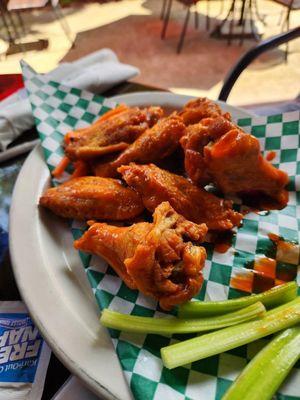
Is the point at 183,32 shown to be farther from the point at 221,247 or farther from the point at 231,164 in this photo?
A: the point at 221,247

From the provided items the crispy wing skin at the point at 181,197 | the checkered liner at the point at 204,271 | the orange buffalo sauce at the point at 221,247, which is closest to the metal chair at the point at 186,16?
the checkered liner at the point at 204,271

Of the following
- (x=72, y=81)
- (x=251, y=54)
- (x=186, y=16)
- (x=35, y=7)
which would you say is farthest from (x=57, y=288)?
(x=186, y=16)

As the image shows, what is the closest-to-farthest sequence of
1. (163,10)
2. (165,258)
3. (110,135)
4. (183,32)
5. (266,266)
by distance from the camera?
(165,258) < (266,266) < (110,135) < (183,32) < (163,10)

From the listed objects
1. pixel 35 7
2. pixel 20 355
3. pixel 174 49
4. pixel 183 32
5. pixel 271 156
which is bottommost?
pixel 174 49

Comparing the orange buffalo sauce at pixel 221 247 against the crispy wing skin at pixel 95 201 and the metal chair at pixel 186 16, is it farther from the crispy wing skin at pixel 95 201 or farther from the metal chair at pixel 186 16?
the metal chair at pixel 186 16

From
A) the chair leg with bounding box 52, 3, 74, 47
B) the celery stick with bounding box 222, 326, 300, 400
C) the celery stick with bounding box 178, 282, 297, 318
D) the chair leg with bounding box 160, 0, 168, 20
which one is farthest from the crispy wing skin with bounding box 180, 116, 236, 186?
the chair leg with bounding box 160, 0, 168, 20

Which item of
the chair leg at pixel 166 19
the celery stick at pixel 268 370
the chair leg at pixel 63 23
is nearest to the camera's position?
the celery stick at pixel 268 370
